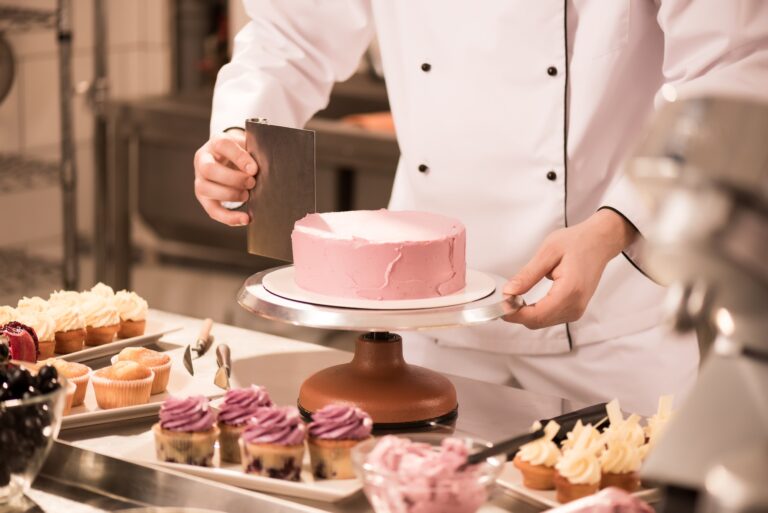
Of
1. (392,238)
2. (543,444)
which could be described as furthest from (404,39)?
(543,444)

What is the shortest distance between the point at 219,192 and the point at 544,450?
736 millimetres

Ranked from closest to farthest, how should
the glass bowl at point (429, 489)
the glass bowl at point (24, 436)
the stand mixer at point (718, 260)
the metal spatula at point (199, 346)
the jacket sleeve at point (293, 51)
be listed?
the stand mixer at point (718, 260) < the glass bowl at point (429, 489) < the glass bowl at point (24, 436) < the metal spatula at point (199, 346) < the jacket sleeve at point (293, 51)

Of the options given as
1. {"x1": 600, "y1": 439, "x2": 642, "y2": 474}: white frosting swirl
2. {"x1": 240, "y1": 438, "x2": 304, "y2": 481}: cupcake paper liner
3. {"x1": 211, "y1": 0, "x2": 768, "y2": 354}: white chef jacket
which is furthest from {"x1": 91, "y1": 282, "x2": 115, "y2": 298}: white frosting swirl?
{"x1": 600, "y1": 439, "x2": 642, "y2": 474}: white frosting swirl

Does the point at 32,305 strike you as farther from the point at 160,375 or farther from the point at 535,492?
the point at 535,492

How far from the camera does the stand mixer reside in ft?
2.10

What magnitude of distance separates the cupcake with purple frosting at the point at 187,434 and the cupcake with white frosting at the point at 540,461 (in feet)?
1.19

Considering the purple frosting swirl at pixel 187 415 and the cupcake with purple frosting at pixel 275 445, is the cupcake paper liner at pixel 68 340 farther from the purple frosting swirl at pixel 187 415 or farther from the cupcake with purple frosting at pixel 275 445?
the cupcake with purple frosting at pixel 275 445

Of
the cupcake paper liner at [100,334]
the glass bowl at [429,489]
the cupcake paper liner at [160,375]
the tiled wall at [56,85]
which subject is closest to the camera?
the glass bowl at [429,489]

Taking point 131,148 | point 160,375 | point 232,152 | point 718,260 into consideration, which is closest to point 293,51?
point 232,152

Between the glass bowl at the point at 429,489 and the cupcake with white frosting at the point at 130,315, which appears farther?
the cupcake with white frosting at the point at 130,315

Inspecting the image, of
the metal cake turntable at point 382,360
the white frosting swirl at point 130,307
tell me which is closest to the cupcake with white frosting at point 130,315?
the white frosting swirl at point 130,307

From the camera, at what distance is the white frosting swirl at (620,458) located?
1.26 m

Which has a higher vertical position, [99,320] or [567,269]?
[567,269]

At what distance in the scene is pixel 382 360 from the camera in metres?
1.54
